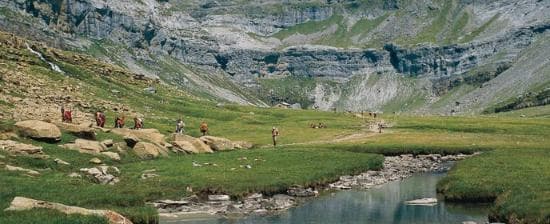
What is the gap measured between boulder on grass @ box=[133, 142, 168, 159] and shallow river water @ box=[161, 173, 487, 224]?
2504cm

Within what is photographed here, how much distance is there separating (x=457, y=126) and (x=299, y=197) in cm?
9844

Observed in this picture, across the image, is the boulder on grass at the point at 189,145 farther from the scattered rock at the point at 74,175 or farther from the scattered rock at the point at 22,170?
the scattered rock at the point at 22,170

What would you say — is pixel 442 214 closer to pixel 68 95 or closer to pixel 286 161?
pixel 286 161

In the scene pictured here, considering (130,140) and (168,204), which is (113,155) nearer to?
(130,140)

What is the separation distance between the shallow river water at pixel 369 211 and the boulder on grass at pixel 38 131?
26.1 metres

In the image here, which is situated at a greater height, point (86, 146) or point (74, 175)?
point (86, 146)

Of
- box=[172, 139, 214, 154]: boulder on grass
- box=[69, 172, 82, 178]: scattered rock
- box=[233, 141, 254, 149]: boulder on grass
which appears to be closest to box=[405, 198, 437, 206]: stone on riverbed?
box=[69, 172, 82, 178]: scattered rock

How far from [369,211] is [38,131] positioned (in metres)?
36.8

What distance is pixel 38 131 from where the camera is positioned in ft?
219

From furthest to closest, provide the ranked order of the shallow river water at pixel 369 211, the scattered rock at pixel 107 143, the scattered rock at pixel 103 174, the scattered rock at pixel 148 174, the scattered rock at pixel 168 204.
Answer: the scattered rock at pixel 107 143 → the scattered rock at pixel 148 174 → the scattered rock at pixel 103 174 → the scattered rock at pixel 168 204 → the shallow river water at pixel 369 211

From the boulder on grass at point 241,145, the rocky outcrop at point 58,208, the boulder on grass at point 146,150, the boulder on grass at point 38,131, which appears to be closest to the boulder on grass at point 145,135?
the boulder on grass at point 146,150

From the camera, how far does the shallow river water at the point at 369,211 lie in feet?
155

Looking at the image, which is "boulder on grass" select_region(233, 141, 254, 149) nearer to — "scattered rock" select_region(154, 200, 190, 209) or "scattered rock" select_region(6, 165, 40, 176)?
"scattered rock" select_region(154, 200, 190, 209)

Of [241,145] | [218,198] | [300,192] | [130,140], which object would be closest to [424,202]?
[300,192]
